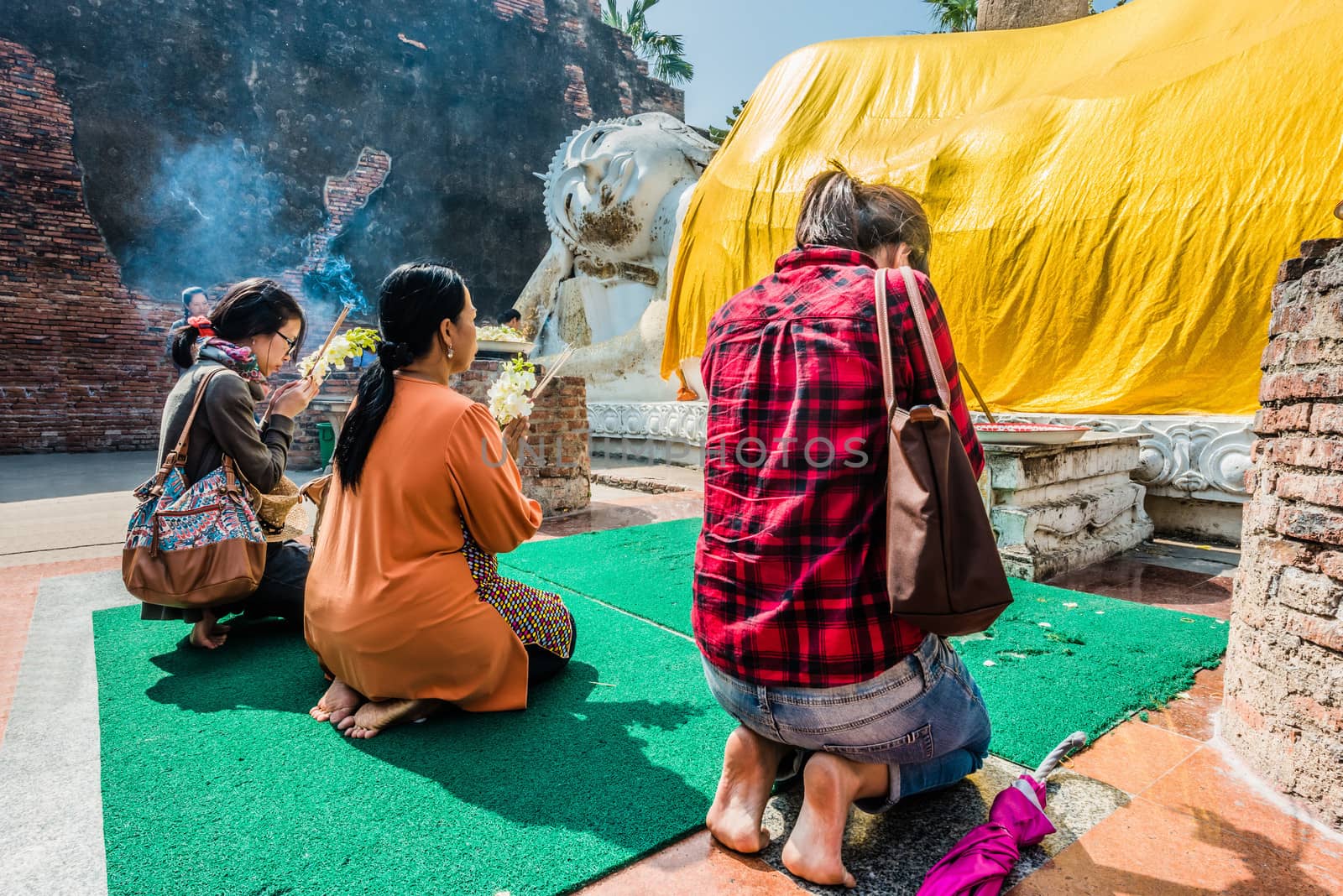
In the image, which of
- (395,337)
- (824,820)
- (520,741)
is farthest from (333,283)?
(824,820)

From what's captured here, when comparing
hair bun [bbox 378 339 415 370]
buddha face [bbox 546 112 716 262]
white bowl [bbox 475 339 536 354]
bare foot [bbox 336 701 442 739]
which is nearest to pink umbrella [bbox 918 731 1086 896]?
bare foot [bbox 336 701 442 739]

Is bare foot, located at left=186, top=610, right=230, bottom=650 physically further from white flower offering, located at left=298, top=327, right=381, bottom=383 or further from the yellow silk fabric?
the yellow silk fabric

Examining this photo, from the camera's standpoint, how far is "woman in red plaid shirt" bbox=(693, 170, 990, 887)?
3.84ft

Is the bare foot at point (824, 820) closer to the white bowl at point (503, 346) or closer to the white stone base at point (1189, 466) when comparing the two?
the white stone base at point (1189, 466)

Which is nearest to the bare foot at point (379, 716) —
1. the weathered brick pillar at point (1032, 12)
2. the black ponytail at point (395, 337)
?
the black ponytail at point (395, 337)

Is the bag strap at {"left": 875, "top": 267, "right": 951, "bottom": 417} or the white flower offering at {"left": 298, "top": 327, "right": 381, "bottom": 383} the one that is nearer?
the bag strap at {"left": 875, "top": 267, "right": 951, "bottom": 417}

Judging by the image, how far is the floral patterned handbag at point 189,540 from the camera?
2.09 metres

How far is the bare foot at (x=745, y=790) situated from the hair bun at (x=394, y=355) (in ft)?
3.69

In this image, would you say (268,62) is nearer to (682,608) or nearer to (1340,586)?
(682,608)

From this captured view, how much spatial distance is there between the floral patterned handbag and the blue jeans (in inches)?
61.0

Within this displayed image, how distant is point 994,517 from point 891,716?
2.04 m

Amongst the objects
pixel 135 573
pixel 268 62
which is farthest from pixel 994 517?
pixel 268 62

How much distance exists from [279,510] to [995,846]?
2.12 m

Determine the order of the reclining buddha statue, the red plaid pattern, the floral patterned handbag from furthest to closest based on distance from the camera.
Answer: the reclining buddha statue
the floral patterned handbag
the red plaid pattern
